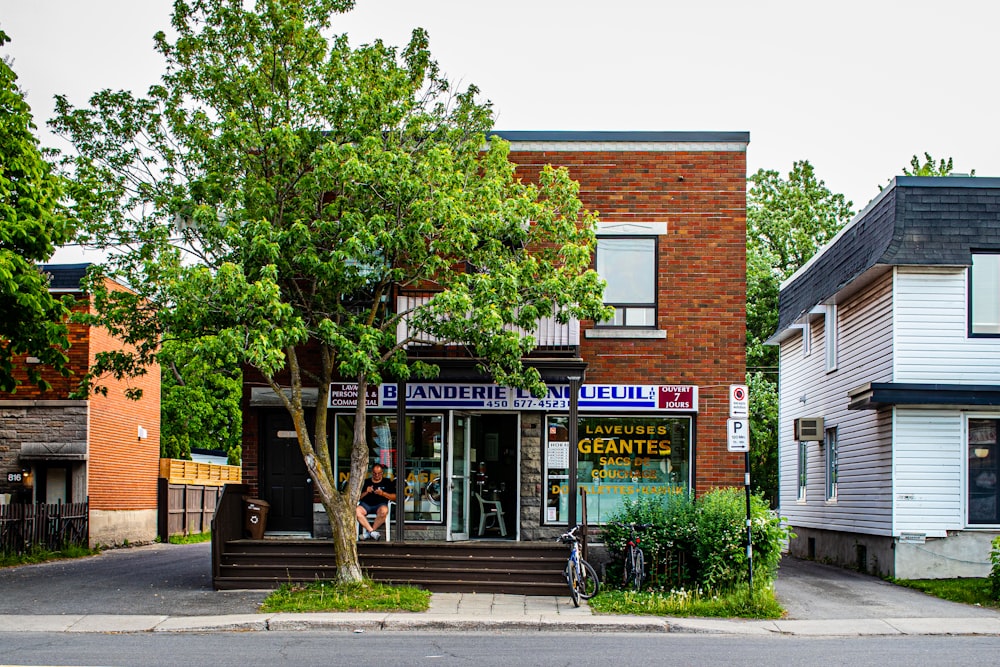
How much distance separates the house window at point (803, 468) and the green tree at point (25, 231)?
56.9ft

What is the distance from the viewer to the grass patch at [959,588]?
16.7 m

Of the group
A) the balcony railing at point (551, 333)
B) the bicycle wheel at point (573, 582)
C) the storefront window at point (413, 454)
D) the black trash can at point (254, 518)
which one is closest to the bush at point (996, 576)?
the bicycle wheel at point (573, 582)

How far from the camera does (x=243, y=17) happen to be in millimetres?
16859

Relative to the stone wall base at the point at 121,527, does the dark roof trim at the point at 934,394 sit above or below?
above

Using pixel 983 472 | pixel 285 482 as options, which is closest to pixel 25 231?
pixel 285 482

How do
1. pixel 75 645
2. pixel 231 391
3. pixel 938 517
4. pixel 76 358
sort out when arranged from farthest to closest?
pixel 231 391 → pixel 76 358 → pixel 938 517 → pixel 75 645

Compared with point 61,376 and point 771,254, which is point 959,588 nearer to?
point 61,376

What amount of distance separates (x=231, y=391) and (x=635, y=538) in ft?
108

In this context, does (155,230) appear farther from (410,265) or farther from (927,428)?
(927,428)

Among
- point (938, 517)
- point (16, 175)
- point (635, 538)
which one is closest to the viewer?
point (635, 538)

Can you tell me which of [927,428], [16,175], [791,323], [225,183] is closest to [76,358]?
[16,175]

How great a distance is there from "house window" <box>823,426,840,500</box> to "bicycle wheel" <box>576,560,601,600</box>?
9.97 metres

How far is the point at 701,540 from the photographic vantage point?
16047 millimetres

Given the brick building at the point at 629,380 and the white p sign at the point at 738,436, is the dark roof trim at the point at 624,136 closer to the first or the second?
the brick building at the point at 629,380
